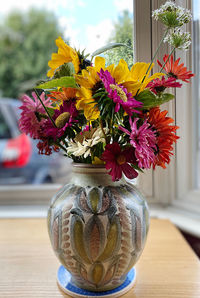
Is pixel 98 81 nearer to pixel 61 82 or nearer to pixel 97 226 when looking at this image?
pixel 61 82

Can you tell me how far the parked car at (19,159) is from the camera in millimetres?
1258

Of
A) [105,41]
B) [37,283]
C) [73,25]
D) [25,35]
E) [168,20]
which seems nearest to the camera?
[168,20]

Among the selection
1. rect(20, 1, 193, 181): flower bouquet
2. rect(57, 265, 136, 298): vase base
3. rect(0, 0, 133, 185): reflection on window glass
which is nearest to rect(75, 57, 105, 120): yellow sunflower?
rect(20, 1, 193, 181): flower bouquet

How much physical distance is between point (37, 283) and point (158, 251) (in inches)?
12.7

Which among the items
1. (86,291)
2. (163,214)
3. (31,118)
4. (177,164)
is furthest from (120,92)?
(163,214)

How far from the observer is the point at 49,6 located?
1.11m

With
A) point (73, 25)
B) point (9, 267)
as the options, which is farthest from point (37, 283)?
point (73, 25)

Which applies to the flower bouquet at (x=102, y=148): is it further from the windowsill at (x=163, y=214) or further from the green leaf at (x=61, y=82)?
the windowsill at (x=163, y=214)

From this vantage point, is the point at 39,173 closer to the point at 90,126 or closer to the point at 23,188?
the point at 23,188

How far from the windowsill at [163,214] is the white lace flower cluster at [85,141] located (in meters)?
0.55

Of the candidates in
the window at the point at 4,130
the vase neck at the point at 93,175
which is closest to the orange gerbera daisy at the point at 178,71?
the vase neck at the point at 93,175

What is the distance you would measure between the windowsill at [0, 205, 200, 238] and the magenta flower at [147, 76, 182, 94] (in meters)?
0.55

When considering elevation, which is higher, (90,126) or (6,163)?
(90,126)

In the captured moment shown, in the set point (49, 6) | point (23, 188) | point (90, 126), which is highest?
point (49, 6)
